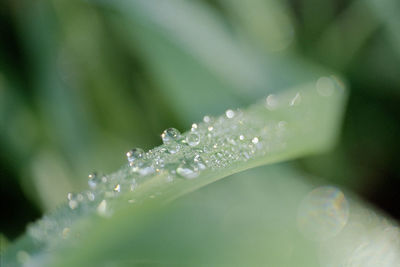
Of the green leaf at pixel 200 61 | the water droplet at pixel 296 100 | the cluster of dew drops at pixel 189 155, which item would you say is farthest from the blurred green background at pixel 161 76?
the cluster of dew drops at pixel 189 155

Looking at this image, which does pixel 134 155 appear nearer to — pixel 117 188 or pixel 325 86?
pixel 117 188

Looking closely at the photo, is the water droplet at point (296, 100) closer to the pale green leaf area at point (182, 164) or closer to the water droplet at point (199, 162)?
the pale green leaf area at point (182, 164)

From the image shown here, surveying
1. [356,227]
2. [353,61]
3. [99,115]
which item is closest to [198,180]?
[356,227]

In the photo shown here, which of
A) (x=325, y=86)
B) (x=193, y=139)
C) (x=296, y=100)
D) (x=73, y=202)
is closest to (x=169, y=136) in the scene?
(x=193, y=139)

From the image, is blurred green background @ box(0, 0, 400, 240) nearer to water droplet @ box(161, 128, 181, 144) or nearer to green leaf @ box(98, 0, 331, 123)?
green leaf @ box(98, 0, 331, 123)

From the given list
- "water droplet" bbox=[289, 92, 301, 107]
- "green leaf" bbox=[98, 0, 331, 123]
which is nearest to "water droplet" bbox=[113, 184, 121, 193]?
"water droplet" bbox=[289, 92, 301, 107]

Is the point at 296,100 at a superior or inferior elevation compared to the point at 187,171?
superior

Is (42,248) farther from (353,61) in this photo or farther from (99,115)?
(353,61)
